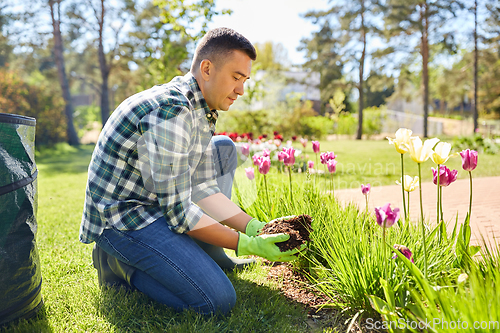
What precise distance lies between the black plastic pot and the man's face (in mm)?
891

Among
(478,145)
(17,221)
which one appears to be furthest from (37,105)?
(478,145)

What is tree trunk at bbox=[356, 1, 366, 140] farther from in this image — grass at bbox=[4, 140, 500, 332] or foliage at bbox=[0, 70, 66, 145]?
grass at bbox=[4, 140, 500, 332]

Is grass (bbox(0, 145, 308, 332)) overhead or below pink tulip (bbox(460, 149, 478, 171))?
→ below

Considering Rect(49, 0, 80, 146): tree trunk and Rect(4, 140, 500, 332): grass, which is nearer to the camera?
Rect(4, 140, 500, 332): grass

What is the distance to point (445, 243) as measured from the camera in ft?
5.21

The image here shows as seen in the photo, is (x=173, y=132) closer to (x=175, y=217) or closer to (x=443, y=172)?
(x=175, y=217)

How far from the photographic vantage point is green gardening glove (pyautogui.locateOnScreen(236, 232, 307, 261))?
5.34ft

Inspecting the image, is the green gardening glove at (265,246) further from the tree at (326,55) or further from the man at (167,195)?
the tree at (326,55)

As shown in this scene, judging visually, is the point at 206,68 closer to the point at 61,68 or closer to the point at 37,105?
the point at 37,105

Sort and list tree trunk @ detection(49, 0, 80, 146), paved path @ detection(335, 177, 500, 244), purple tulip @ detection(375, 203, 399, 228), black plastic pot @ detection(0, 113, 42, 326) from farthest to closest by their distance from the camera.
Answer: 1. tree trunk @ detection(49, 0, 80, 146)
2. paved path @ detection(335, 177, 500, 244)
3. black plastic pot @ detection(0, 113, 42, 326)
4. purple tulip @ detection(375, 203, 399, 228)

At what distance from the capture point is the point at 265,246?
1.64m

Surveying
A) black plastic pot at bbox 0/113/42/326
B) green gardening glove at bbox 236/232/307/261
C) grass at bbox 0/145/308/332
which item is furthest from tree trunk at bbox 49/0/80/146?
green gardening glove at bbox 236/232/307/261

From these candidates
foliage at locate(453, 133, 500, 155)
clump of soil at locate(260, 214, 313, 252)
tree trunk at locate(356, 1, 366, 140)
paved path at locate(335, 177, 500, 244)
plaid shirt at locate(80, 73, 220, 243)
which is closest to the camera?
plaid shirt at locate(80, 73, 220, 243)

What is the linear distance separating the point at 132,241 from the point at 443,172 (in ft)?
5.01
